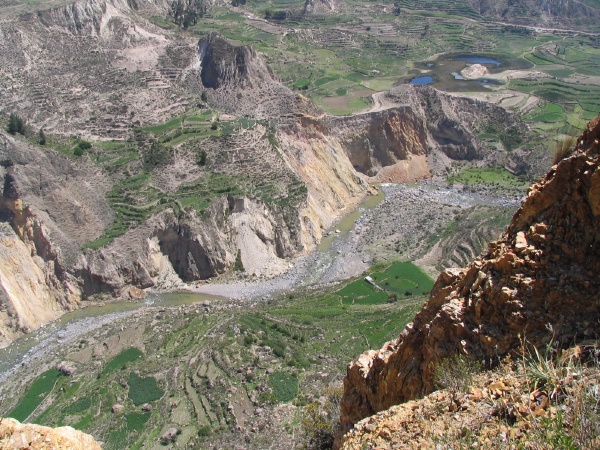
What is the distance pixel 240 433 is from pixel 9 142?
37249mm

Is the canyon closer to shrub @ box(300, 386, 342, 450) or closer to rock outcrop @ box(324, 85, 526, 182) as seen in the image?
shrub @ box(300, 386, 342, 450)

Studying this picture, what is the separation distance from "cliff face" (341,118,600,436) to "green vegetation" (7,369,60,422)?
29805 millimetres

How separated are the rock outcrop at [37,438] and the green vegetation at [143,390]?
24727mm

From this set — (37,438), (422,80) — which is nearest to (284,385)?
(37,438)

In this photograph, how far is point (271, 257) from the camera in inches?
2249

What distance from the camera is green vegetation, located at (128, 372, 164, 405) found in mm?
36844

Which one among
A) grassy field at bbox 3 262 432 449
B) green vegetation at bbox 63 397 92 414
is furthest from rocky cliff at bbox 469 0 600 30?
green vegetation at bbox 63 397 92 414

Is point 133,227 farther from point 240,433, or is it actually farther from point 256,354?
point 240,433

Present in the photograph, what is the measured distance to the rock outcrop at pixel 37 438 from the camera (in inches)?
495

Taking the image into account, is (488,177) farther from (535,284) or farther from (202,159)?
(535,284)

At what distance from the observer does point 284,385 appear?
37.5 metres

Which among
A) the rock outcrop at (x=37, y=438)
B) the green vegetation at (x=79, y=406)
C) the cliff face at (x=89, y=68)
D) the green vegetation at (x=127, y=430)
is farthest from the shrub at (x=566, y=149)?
the cliff face at (x=89, y=68)

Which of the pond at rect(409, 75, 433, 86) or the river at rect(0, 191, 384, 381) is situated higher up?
the pond at rect(409, 75, 433, 86)

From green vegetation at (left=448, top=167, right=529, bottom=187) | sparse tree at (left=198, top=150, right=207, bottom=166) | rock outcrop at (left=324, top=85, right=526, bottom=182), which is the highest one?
sparse tree at (left=198, top=150, right=207, bottom=166)
